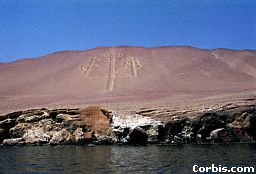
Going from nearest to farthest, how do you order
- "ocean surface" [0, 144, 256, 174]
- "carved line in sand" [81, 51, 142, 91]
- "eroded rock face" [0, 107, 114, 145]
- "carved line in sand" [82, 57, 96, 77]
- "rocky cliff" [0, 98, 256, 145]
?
1. "ocean surface" [0, 144, 256, 174]
2. "rocky cliff" [0, 98, 256, 145]
3. "eroded rock face" [0, 107, 114, 145]
4. "carved line in sand" [81, 51, 142, 91]
5. "carved line in sand" [82, 57, 96, 77]

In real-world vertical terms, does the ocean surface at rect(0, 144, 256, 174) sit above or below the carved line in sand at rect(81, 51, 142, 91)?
below

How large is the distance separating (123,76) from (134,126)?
4532 cm

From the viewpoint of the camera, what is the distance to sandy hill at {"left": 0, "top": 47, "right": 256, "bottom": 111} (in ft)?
234

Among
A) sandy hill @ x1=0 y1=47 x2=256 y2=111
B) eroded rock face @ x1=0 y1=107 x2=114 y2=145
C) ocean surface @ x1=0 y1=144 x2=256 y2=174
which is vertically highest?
sandy hill @ x1=0 y1=47 x2=256 y2=111

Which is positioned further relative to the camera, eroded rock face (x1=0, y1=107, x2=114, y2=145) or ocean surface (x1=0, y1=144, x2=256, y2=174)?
eroded rock face (x1=0, y1=107, x2=114, y2=145)

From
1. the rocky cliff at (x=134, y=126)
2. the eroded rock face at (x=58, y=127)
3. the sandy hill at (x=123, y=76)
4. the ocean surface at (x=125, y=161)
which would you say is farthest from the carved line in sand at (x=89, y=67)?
the ocean surface at (x=125, y=161)

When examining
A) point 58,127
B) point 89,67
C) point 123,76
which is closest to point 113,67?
A: point 123,76

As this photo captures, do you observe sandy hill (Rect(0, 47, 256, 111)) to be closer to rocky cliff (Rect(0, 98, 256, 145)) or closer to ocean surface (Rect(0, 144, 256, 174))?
rocky cliff (Rect(0, 98, 256, 145))

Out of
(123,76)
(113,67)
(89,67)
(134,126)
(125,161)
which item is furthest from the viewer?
(89,67)

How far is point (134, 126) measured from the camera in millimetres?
Answer: 37562

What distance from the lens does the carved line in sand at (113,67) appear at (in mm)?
81056

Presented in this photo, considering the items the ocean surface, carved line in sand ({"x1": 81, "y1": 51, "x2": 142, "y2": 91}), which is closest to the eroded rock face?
the ocean surface

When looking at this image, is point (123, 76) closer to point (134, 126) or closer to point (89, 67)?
point (89, 67)

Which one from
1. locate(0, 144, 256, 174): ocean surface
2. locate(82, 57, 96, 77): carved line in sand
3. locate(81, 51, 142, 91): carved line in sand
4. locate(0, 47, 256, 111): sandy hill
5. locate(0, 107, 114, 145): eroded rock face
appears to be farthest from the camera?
locate(82, 57, 96, 77): carved line in sand
